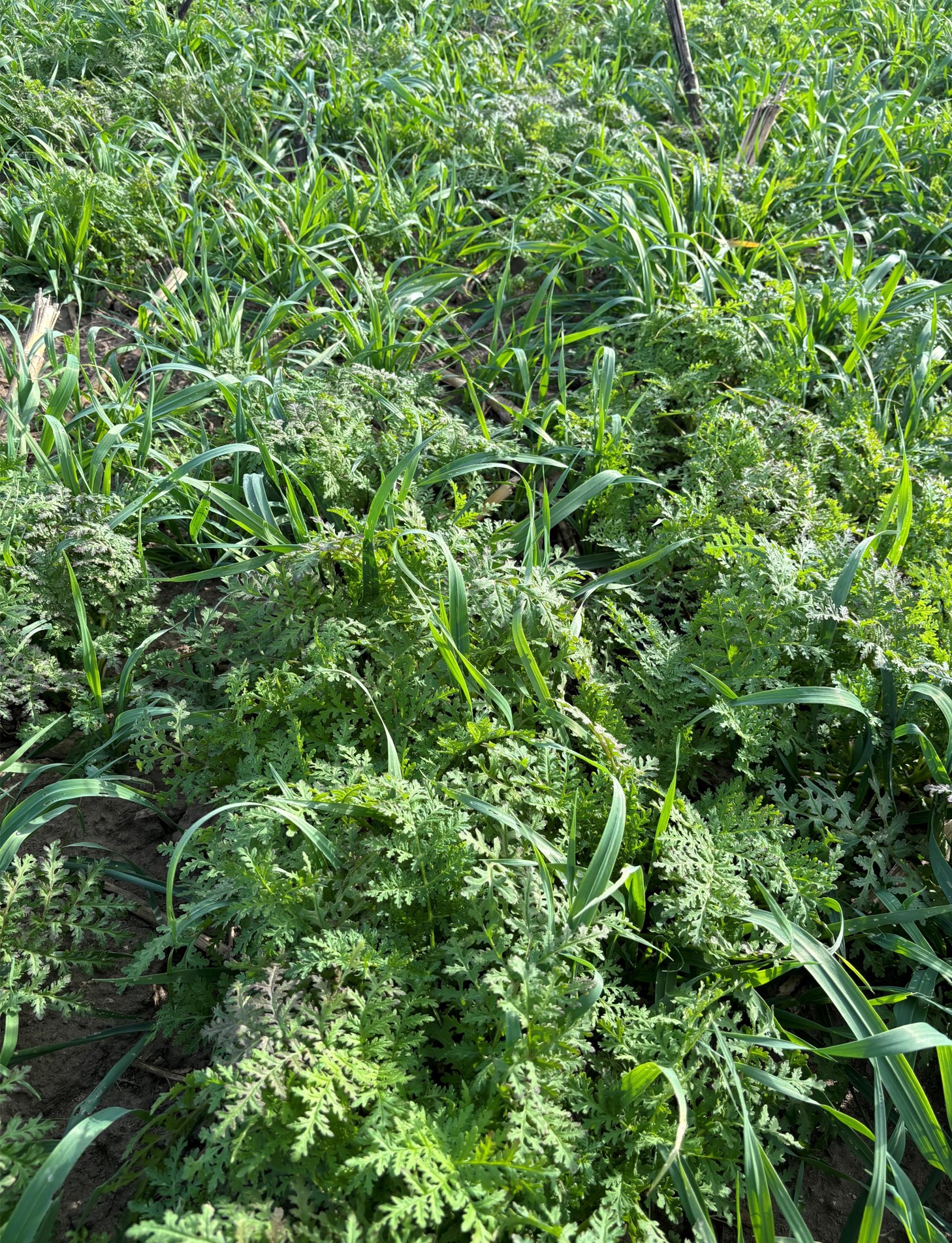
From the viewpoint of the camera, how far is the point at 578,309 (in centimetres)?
328

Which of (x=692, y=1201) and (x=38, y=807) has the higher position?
(x=38, y=807)

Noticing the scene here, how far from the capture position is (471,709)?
1.83 m

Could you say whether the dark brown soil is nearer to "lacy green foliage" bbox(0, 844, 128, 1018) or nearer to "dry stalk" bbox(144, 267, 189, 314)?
"lacy green foliage" bbox(0, 844, 128, 1018)

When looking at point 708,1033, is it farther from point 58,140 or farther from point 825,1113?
point 58,140

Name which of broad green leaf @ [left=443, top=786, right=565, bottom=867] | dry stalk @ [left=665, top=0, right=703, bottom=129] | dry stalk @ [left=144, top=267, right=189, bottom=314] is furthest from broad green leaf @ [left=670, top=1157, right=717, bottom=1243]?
dry stalk @ [left=665, top=0, right=703, bottom=129]

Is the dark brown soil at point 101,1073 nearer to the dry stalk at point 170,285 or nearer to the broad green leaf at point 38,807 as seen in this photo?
the broad green leaf at point 38,807

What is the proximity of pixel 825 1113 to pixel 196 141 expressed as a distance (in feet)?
14.3

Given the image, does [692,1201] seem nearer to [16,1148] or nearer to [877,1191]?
[877,1191]

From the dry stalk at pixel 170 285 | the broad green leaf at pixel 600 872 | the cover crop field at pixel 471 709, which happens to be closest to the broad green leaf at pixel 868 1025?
the cover crop field at pixel 471 709

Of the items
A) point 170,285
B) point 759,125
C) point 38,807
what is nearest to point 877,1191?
point 38,807

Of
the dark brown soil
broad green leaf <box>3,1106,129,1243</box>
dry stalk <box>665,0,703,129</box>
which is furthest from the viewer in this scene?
dry stalk <box>665,0,703,129</box>

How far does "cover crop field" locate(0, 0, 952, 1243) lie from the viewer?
137 centimetres

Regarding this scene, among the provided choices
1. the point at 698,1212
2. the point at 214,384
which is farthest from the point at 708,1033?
the point at 214,384

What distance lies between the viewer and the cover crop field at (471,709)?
1.37 m
